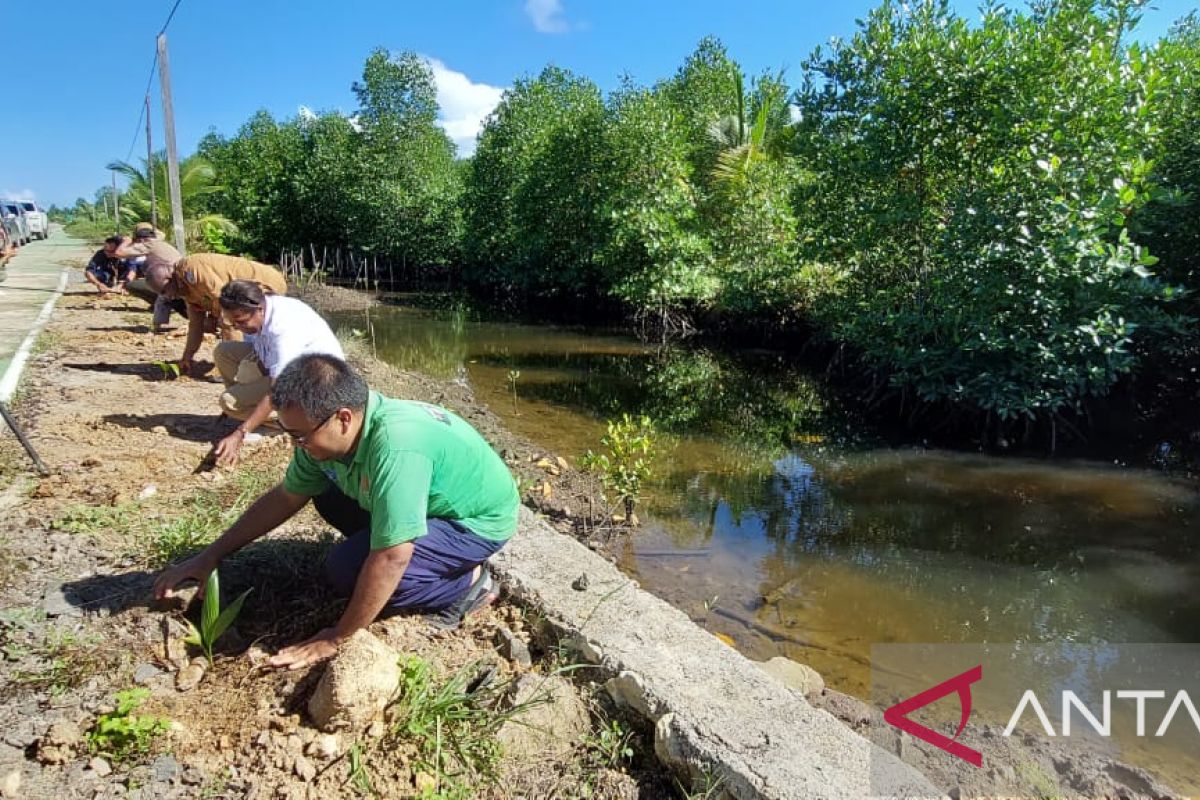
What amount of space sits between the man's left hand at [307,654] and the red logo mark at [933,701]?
270 centimetres

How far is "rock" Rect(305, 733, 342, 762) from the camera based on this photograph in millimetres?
2180

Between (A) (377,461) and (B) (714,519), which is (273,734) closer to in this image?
(A) (377,461)

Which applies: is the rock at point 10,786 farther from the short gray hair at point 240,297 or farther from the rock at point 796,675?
the rock at point 796,675

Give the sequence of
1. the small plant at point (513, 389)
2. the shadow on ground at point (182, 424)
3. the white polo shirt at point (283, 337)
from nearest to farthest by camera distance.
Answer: the white polo shirt at point (283, 337) → the shadow on ground at point (182, 424) → the small plant at point (513, 389)

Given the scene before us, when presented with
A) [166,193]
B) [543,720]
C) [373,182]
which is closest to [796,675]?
[543,720]

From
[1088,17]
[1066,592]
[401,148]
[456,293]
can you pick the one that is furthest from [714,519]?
[401,148]

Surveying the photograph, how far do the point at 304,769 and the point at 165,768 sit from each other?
408mm

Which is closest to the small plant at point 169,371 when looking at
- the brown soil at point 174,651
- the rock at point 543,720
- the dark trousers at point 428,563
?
the brown soil at point 174,651

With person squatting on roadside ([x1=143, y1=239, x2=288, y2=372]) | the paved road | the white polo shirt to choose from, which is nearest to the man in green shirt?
the white polo shirt

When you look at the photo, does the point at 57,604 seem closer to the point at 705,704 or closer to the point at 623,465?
the point at 705,704

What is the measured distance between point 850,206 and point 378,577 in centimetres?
939

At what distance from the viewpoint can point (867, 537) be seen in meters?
5.95

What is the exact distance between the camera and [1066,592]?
5.08 metres

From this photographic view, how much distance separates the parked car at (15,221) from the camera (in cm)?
2259
